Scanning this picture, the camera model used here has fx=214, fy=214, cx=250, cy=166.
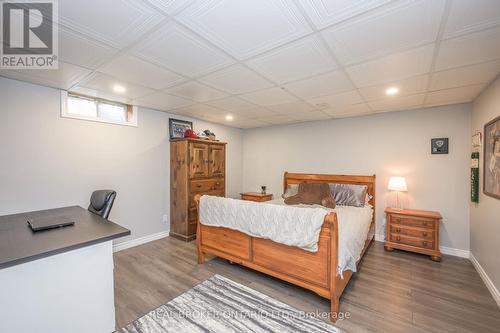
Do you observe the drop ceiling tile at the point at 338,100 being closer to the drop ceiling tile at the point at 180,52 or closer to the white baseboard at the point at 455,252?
the drop ceiling tile at the point at 180,52

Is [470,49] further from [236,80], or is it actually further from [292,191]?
[292,191]

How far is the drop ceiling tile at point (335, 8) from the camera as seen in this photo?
128 centimetres

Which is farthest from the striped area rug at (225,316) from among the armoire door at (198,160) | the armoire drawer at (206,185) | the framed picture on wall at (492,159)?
the framed picture on wall at (492,159)

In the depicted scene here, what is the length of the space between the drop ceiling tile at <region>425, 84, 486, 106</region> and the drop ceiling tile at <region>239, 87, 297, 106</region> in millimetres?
1889

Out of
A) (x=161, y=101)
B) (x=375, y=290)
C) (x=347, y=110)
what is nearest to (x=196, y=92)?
(x=161, y=101)

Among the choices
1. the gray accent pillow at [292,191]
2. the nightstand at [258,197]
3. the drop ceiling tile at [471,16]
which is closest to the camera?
the drop ceiling tile at [471,16]

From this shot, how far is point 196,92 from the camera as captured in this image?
9.52 ft

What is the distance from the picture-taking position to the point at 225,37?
1634 mm

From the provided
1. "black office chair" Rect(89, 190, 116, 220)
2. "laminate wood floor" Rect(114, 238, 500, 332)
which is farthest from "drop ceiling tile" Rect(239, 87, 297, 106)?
"laminate wood floor" Rect(114, 238, 500, 332)

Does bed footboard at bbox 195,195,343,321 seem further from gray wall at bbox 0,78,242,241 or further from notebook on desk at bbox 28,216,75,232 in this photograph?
notebook on desk at bbox 28,216,75,232

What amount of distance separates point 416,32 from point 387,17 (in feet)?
1.09

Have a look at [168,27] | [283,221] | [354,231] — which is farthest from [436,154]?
[168,27]

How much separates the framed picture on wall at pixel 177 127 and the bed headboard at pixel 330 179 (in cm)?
243

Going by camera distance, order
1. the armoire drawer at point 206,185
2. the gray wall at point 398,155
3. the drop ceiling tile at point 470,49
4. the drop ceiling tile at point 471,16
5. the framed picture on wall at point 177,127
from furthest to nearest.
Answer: the framed picture on wall at point 177,127, the armoire drawer at point 206,185, the gray wall at point 398,155, the drop ceiling tile at point 470,49, the drop ceiling tile at point 471,16
